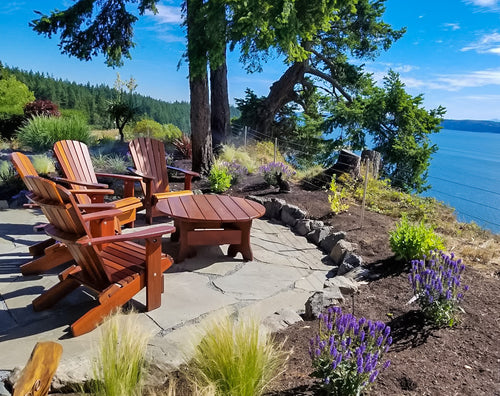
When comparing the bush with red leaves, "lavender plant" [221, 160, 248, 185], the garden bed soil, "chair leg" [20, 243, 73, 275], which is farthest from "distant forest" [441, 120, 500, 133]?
"chair leg" [20, 243, 73, 275]

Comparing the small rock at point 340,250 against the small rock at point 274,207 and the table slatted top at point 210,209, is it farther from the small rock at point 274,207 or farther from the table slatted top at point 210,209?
the small rock at point 274,207

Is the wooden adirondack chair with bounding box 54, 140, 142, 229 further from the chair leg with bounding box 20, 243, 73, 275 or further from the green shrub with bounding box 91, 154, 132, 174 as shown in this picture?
the green shrub with bounding box 91, 154, 132, 174

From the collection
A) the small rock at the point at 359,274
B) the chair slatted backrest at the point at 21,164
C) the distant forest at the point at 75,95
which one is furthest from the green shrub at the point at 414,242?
the distant forest at the point at 75,95

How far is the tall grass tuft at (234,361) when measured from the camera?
1672 mm

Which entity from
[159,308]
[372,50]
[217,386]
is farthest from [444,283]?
[372,50]

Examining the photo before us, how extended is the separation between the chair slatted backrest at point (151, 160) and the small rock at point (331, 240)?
2229mm

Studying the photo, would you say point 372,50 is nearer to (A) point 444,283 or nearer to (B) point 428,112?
(B) point 428,112

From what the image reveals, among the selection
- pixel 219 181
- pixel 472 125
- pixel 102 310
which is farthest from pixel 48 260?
pixel 472 125

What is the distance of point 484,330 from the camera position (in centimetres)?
237

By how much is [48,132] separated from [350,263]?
7.38 meters

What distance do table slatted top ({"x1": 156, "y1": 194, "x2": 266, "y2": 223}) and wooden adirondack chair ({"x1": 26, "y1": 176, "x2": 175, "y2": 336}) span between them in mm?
820

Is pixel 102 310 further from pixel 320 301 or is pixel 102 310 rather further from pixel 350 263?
pixel 350 263

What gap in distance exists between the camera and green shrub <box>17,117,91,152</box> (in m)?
8.34

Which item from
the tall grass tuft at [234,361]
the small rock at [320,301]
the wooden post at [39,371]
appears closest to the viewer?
the wooden post at [39,371]
